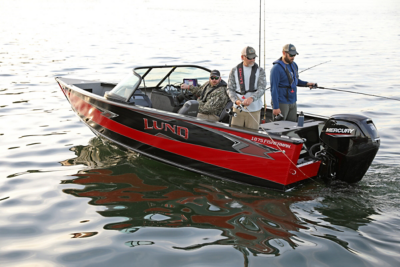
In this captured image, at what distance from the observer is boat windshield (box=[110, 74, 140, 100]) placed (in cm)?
661

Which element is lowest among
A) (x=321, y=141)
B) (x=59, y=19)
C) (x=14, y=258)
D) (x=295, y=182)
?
(x=14, y=258)

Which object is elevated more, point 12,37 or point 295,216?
point 12,37

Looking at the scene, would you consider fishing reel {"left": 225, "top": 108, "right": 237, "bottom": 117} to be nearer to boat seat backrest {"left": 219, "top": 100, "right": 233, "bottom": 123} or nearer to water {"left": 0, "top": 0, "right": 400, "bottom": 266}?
boat seat backrest {"left": 219, "top": 100, "right": 233, "bottom": 123}

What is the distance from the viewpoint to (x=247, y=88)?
5.55 metres

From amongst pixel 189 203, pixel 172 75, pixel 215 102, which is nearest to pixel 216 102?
pixel 215 102

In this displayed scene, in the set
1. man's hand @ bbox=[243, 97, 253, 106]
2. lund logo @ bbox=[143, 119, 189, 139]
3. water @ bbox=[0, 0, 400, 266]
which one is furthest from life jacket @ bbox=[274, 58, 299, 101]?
lund logo @ bbox=[143, 119, 189, 139]

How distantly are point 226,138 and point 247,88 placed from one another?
2.36 ft

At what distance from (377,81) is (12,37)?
20.1 metres

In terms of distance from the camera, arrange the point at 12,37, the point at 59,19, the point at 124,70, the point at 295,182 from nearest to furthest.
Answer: the point at 295,182
the point at 124,70
the point at 12,37
the point at 59,19

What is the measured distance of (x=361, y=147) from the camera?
493 cm

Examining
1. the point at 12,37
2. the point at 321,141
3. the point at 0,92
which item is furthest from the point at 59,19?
the point at 321,141

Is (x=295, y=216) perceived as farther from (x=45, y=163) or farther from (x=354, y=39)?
(x=354, y=39)

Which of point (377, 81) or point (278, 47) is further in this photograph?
point (278, 47)

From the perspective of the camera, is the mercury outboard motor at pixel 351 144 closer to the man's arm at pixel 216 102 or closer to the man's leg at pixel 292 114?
the man's leg at pixel 292 114
